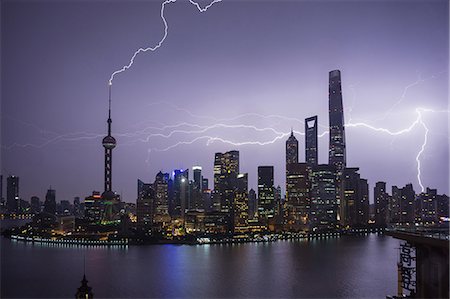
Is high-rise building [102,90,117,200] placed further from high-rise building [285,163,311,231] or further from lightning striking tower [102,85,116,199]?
high-rise building [285,163,311,231]

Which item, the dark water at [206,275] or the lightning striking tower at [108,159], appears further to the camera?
the lightning striking tower at [108,159]

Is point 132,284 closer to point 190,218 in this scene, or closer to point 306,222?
point 190,218

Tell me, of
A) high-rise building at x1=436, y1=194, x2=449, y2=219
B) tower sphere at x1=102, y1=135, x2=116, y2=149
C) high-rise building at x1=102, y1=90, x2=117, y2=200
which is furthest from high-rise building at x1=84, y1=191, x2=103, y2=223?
high-rise building at x1=436, y1=194, x2=449, y2=219

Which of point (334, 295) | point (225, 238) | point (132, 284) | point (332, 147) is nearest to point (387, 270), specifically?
point (334, 295)

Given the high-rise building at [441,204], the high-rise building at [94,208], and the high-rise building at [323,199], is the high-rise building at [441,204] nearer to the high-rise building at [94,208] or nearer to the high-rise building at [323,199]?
the high-rise building at [323,199]

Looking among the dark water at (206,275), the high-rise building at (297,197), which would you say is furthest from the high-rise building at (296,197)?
the dark water at (206,275)

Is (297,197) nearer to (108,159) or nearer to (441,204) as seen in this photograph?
(441,204)

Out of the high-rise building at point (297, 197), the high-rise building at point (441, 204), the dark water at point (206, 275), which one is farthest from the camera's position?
the high-rise building at point (297, 197)
